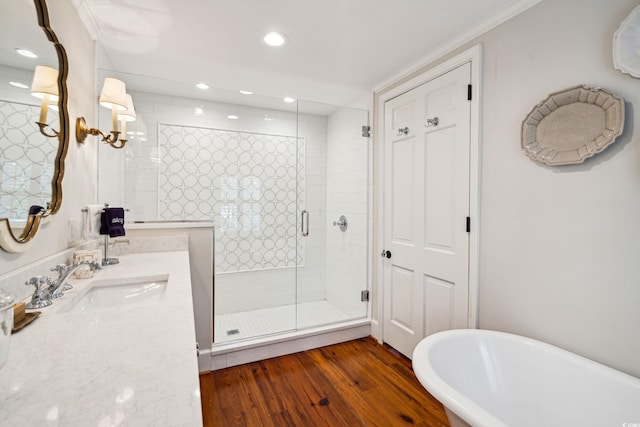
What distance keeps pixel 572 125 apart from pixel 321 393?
207cm

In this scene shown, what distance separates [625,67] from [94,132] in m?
2.67

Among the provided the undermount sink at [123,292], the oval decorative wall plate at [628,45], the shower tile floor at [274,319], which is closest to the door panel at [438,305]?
the shower tile floor at [274,319]

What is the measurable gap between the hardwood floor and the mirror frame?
1.33m

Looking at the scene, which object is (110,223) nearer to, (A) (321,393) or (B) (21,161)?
(B) (21,161)

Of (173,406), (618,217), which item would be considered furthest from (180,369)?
(618,217)

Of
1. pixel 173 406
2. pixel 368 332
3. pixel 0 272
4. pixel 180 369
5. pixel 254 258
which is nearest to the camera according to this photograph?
pixel 173 406

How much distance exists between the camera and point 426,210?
7.23 feet

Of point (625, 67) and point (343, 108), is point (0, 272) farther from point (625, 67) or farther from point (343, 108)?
point (343, 108)

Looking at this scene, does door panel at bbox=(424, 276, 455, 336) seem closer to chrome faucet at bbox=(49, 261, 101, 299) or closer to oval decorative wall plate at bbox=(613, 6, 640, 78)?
oval decorative wall plate at bbox=(613, 6, 640, 78)

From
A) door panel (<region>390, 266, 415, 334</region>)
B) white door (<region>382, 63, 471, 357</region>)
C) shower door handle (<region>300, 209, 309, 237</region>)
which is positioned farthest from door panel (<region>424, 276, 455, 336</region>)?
shower door handle (<region>300, 209, 309, 237</region>)

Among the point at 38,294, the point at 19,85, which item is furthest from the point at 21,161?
the point at 38,294

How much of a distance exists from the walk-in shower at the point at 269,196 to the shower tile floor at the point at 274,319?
0.03 feet

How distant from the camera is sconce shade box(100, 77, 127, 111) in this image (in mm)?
1746

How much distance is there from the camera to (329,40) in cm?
200
